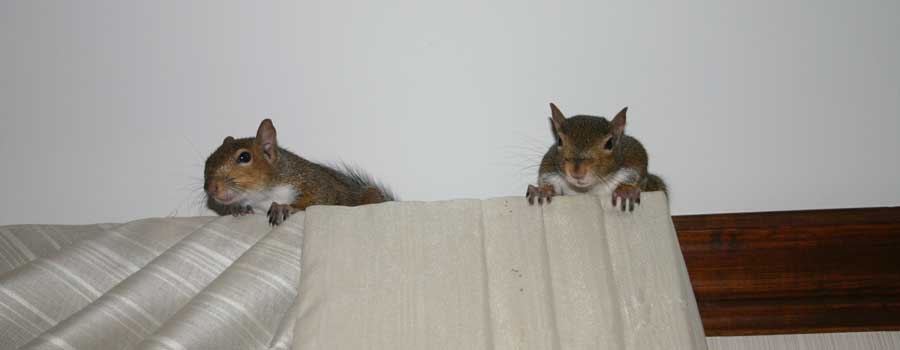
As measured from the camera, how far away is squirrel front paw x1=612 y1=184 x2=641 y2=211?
1429 mm

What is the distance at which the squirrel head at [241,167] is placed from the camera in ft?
5.50

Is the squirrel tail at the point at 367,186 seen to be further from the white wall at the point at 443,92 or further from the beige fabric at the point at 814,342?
the beige fabric at the point at 814,342

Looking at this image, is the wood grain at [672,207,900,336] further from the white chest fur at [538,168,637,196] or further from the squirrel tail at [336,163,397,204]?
the squirrel tail at [336,163,397,204]

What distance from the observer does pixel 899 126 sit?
185 centimetres

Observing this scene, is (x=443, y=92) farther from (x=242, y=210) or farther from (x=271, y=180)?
(x=242, y=210)

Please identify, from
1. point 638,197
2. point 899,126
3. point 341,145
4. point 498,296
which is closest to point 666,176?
point 638,197

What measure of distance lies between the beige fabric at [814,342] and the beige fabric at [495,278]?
0.36m

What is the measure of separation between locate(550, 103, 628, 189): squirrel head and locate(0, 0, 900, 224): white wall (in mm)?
270

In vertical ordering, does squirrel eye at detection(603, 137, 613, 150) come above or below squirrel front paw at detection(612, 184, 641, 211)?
above

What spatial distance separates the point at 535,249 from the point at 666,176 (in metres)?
0.64

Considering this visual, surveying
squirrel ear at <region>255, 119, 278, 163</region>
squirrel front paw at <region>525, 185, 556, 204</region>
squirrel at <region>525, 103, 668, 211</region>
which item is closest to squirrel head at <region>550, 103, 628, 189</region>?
squirrel at <region>525, 103, 668, 211</region>

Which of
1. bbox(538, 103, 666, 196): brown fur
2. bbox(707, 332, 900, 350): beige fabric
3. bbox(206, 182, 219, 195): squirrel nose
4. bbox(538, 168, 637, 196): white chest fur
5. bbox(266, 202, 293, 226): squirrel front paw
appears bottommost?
bbox(707, 332, 900, 350): beige fabric

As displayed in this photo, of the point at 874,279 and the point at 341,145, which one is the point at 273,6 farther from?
the point at 874,279

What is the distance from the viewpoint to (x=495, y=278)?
1369 mm
